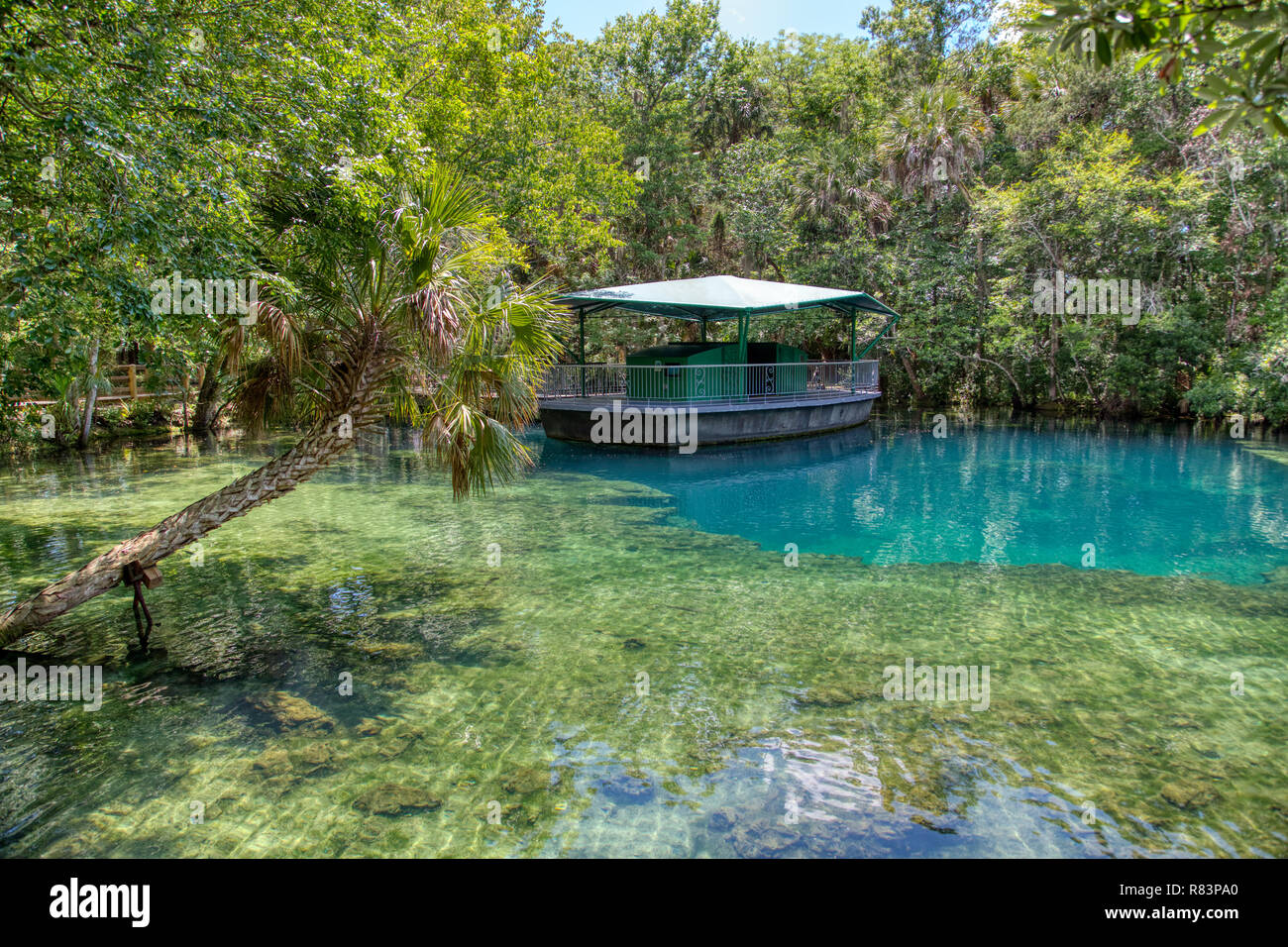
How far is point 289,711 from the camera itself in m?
4.86

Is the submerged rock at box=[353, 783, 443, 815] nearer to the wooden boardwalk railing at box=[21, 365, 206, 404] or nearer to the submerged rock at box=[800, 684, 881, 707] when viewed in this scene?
the submerged rock at box=[800, 684, 881, 707]

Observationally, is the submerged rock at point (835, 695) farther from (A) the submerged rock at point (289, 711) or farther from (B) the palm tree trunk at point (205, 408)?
(B) the palm tree trunk at point (205, 408)

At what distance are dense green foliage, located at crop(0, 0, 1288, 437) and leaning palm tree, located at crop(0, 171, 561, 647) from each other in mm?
356

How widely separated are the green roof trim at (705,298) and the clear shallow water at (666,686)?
8.26 metres

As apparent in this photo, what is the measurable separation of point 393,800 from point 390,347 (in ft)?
11.8

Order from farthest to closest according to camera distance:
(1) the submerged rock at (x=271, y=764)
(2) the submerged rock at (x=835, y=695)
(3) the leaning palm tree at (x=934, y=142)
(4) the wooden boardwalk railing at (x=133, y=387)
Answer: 1. (3) the leaning palm tree at (x=934, y=142)
2. (4) the wooden boardwalk railing at (x=133, y=387)
3. (2) the submerged rock at (x=835, y=695)
4. (1) the submerged rock at (x=271, y=764)

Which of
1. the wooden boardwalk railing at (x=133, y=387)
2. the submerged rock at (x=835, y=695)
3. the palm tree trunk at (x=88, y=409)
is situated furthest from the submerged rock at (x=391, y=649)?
the wooden boardwalk railing at (x=133, y=387)

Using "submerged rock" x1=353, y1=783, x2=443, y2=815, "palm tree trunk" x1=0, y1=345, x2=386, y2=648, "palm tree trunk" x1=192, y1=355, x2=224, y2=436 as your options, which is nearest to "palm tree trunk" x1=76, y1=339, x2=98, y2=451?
"palm tree trunk" x1=192, y1=355, x2=224, y2=436

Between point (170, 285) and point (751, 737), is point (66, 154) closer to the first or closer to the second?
point (170, 285)

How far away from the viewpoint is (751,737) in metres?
4.51

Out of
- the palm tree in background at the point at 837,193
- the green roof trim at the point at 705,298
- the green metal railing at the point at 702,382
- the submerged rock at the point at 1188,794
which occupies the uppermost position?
the palm tree in background at the point at 837,193

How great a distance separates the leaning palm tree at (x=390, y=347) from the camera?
545cm

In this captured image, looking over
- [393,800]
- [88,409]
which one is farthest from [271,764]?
[88,409]

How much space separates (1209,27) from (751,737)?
4075 mm
